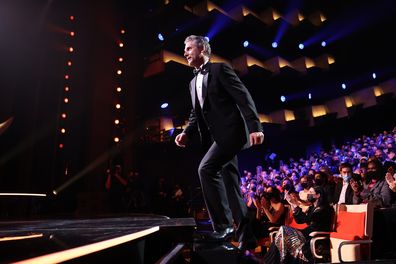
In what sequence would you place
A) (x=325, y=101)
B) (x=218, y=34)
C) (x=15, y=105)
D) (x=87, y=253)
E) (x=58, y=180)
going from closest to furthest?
(x=87, y=253)
(x=15, y=105)
(x=58, y=180)
(x=218, y=34)
(x=325, y=101)

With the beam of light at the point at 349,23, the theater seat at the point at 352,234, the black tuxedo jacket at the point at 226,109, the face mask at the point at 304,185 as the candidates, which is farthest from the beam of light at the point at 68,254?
the beam of light at the point at 349,23

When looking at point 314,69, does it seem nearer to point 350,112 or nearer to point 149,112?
point 350,112

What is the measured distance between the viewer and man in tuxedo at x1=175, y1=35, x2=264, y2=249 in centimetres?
178

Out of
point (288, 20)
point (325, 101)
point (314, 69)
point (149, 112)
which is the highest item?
point (288, 20)

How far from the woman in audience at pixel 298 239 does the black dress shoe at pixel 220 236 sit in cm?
167

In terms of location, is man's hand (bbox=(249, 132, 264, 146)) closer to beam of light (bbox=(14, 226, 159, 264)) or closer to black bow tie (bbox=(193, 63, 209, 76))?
black bow tie (bbox=(193, 63, 209, 76))

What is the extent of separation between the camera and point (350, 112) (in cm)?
1602

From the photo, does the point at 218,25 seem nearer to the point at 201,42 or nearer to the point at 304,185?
the point at 304,185

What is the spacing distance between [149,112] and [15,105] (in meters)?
6.99

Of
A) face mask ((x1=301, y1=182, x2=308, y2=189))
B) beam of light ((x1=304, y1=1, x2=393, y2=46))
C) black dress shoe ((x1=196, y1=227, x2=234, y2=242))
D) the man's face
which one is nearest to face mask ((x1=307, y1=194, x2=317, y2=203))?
face mask ((x1=301, y1=182, x2=308, y2=189))

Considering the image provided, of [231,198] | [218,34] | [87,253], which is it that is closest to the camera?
[87,253]

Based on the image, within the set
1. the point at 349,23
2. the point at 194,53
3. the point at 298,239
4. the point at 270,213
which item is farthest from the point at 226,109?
the point at 349,23

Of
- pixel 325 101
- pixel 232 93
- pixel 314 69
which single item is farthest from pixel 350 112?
pixel 232 93

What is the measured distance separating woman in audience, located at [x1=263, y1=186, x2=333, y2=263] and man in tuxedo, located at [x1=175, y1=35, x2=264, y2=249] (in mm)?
1567
